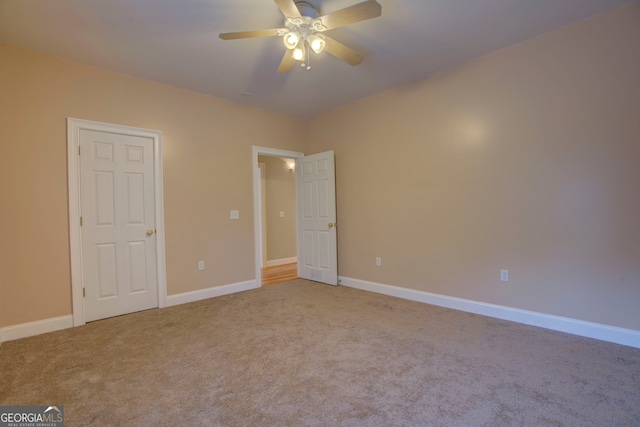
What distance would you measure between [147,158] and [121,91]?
769 millimetres

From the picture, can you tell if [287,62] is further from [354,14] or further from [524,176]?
[524,176]

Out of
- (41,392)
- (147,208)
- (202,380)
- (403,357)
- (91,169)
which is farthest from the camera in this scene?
(147,208)

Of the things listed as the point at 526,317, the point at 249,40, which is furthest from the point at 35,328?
the point at 526,317

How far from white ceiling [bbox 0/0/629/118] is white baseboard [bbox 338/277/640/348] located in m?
2.64

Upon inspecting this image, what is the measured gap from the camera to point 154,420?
1.60m

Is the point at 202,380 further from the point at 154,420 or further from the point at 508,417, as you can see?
the point at 508,417

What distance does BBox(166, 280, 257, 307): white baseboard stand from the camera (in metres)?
3.67

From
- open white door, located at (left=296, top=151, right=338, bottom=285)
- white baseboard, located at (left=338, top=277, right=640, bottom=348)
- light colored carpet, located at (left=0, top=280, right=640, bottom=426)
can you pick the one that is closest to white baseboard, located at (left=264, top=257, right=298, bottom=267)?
open white door, located at (left=296, top=151, right=338, bottom=285)

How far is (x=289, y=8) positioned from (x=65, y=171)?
2.76 m

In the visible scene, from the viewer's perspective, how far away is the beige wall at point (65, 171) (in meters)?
2.74

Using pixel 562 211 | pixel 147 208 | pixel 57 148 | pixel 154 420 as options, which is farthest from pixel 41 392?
pixel 562 211

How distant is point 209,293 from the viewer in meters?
3.95

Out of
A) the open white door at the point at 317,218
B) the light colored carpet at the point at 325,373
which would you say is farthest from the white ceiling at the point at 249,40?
the light colored carpet at the point at 325,373

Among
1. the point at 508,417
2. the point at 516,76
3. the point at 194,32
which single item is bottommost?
the point at 508,417
